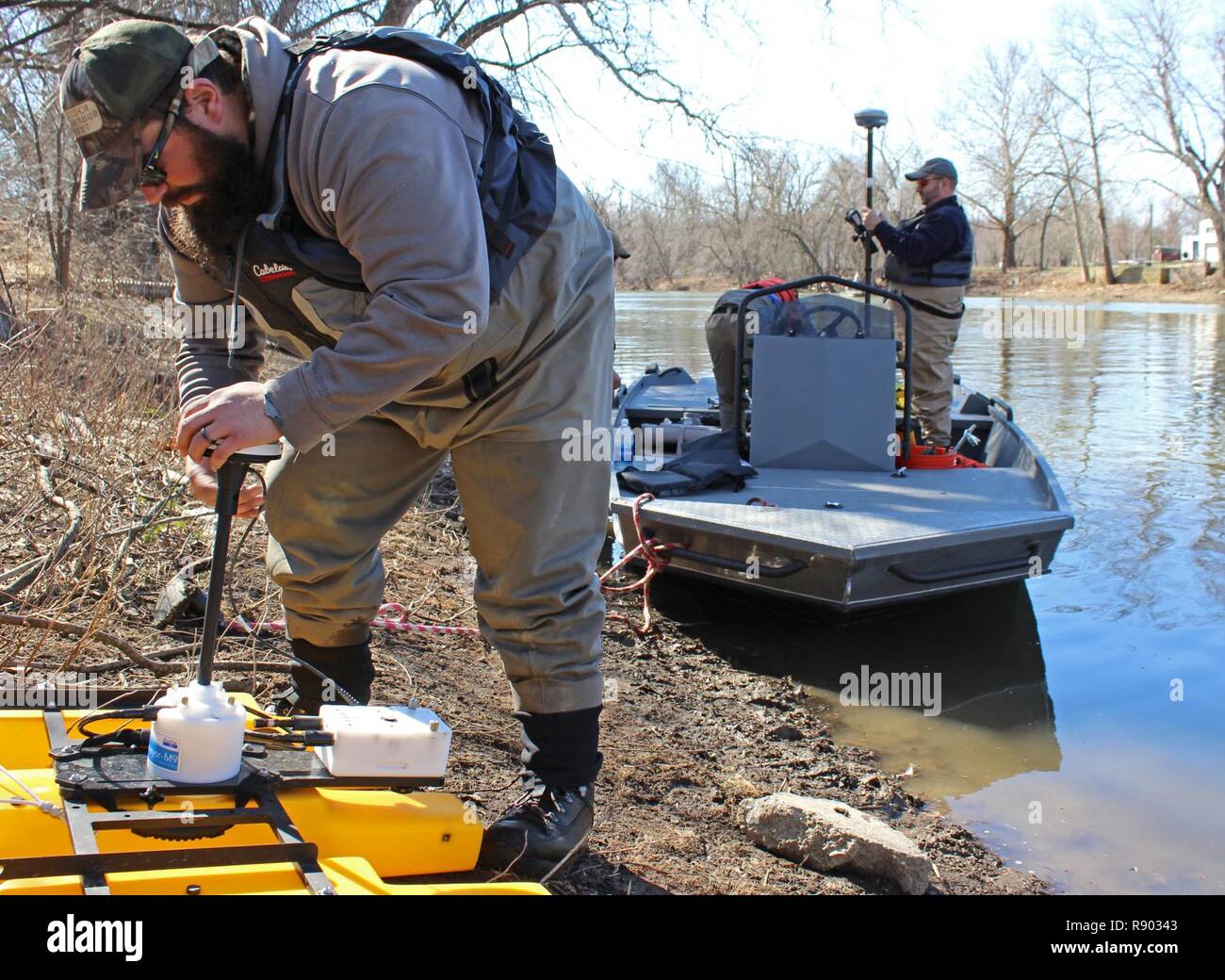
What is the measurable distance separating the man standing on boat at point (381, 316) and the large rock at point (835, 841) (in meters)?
0.78

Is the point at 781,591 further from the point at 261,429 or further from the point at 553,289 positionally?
the point at 261,429

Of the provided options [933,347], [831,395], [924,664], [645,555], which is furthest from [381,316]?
[933,347]

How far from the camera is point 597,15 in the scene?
13.5 m

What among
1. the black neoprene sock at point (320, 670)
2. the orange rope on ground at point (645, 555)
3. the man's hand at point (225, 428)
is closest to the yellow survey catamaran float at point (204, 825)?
the black neoprene sock at point (320, 670)

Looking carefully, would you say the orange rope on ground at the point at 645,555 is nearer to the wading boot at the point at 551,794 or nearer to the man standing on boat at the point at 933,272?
the man standing on boat at the point at 933,272

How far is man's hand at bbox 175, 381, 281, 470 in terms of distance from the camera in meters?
2.31

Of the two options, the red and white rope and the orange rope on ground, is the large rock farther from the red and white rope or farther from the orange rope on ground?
the orange rope on ground

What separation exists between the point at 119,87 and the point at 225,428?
698mm

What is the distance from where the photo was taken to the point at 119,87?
7.68 ft

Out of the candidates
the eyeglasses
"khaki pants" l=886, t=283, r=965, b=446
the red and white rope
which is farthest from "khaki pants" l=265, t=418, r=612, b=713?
"khaki pants" l=886, t=283, r=965, b=446

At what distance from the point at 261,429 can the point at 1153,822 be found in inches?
145

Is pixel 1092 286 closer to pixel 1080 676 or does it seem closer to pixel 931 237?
Result: pixel 931 237

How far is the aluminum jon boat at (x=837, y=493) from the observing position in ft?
19.2
